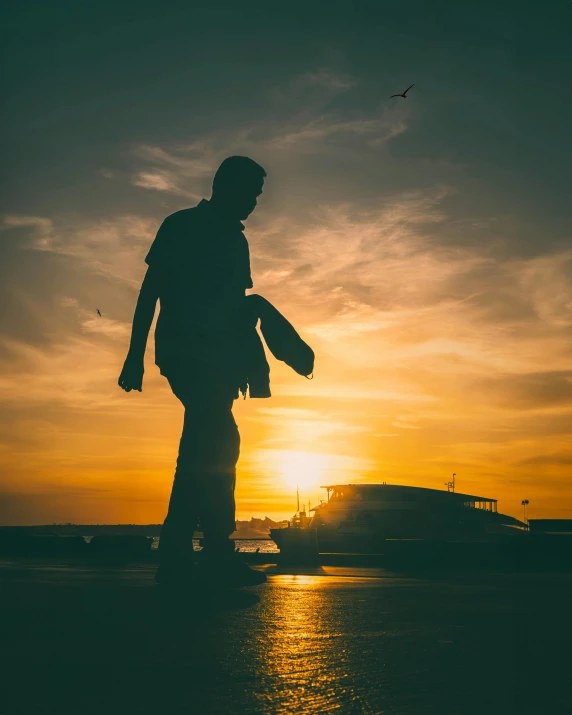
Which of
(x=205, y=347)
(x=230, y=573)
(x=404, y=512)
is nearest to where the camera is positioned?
(x=230, y=573)

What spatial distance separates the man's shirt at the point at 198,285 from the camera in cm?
550

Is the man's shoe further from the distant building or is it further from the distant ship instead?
the distant ship

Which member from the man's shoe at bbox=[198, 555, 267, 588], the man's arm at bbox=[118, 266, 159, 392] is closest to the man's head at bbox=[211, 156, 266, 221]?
the man's arm at bbox=[118, 266, 159, 392]

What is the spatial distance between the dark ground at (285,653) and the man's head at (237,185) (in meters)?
3.00

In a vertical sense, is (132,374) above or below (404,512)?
below

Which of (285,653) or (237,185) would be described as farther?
(237,185)

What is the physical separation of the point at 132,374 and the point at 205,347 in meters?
0.60

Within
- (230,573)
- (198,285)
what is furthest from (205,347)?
(230,573)

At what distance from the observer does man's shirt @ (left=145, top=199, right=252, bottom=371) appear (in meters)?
5.50

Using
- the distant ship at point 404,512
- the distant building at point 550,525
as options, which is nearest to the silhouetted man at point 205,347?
the distant building at point 550,525

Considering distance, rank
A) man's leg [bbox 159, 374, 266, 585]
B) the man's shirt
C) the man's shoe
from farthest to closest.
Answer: the man's shirt, man's leg [bbox 159, 374, 266, 585], the man's shoe

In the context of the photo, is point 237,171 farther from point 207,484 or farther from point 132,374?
point 207,484

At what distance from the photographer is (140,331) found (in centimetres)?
565

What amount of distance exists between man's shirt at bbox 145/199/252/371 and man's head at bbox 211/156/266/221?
0.11 m
